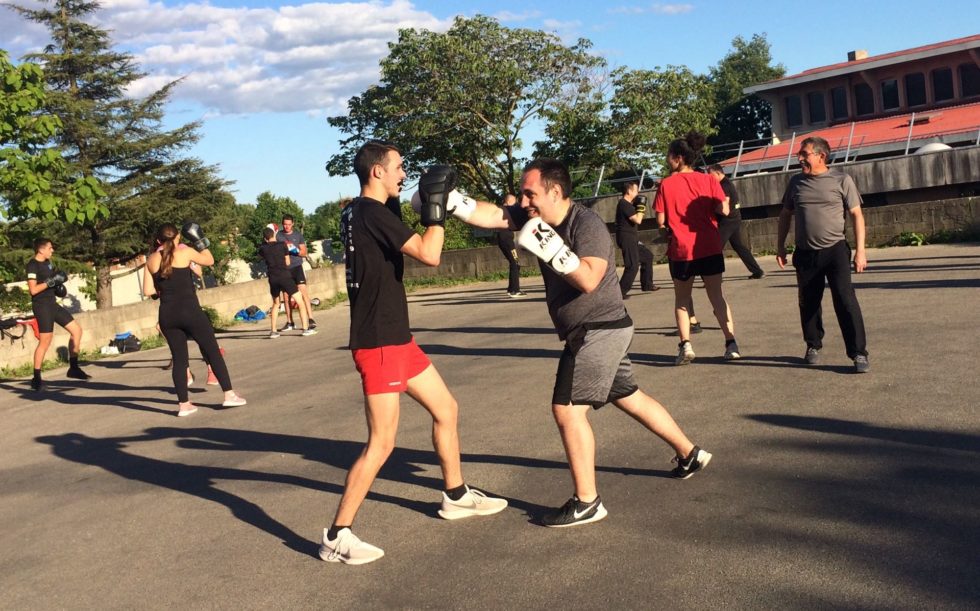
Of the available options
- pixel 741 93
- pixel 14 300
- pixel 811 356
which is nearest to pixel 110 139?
pixel 14 300

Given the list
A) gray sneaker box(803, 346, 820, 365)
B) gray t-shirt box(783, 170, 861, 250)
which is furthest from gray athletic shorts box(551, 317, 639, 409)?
gray sneaker box(803, 346, 820, 365)

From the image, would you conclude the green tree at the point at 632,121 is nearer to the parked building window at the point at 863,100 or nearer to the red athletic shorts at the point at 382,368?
the parked building window at the point at 863,100

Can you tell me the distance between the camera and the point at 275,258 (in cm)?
1554

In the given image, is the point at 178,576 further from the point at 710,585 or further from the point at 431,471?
the point at 710,585

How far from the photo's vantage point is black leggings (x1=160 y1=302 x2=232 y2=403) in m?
9.42

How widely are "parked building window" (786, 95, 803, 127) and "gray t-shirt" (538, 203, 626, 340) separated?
39.6 metres

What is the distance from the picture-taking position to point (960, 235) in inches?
731

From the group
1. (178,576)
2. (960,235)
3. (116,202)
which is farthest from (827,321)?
(116,202)

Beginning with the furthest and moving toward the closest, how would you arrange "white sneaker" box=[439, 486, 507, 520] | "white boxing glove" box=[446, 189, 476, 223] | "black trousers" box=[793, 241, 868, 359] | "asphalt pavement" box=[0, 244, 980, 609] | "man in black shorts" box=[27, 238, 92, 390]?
"man in black shorts" box=[27, 238, 92, 390] < "black trousers" box=[793, 241, 868, 359] < "white sneaker" box=[439, 486, 507, 520] < "white boxing glove" box=[446, 189, 476, 223] < "asphalt pavement" box=[0, 244, 980, 609]

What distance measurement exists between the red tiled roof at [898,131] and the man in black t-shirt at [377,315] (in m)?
26.6

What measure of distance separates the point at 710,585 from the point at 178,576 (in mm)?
2638

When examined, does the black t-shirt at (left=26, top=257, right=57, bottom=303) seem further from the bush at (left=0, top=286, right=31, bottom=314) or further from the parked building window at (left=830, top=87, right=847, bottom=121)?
the parked building window at (left=830, top=87, right=847, bottom=121)

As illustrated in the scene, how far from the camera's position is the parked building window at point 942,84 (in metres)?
36.9

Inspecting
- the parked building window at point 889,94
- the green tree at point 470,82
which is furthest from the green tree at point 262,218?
the parked building window at point 889,94
